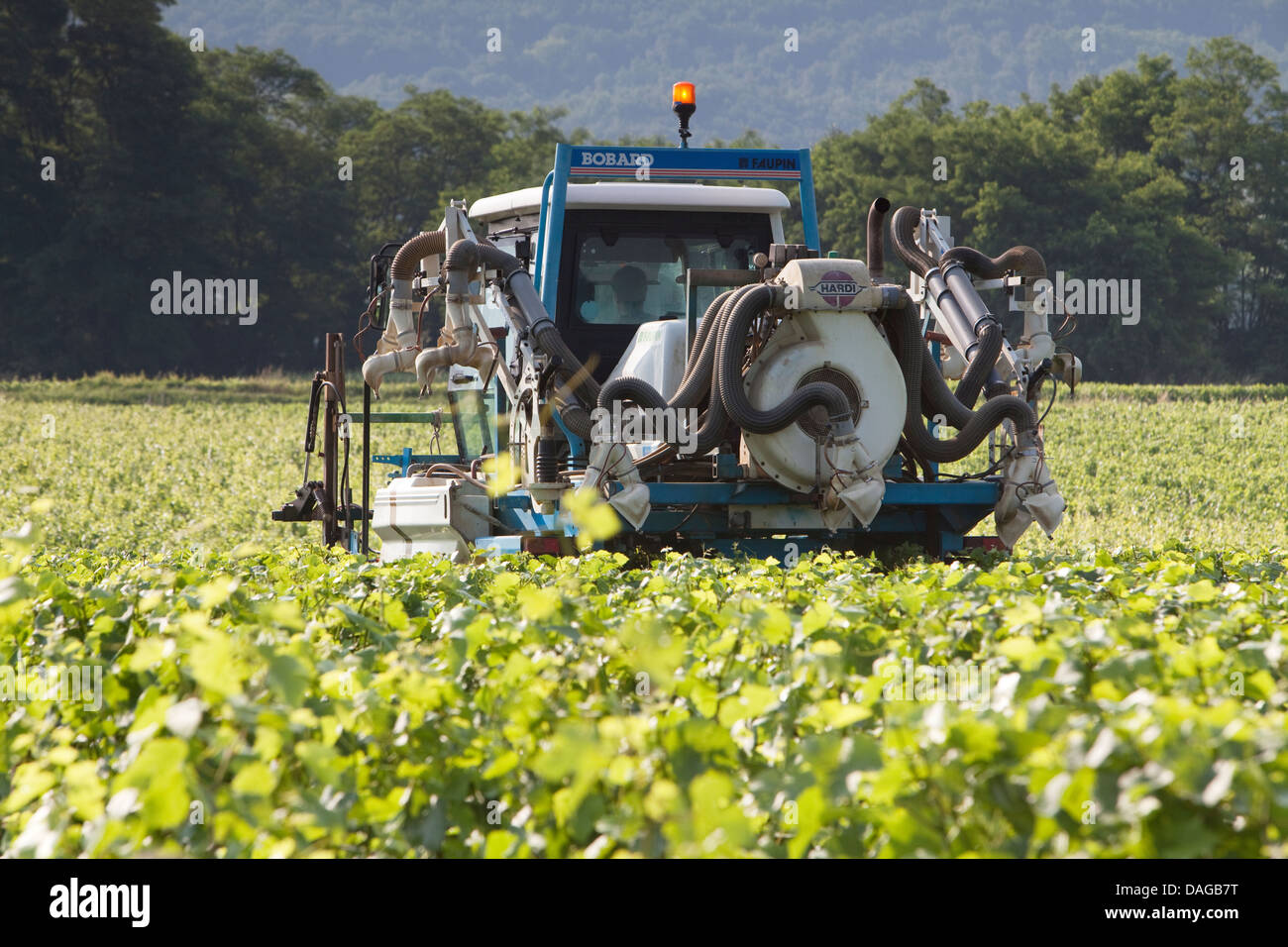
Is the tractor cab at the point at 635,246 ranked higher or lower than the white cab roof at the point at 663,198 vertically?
lower

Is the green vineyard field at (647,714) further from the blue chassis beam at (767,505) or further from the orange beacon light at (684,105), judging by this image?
the orange beacon light at (684,105)

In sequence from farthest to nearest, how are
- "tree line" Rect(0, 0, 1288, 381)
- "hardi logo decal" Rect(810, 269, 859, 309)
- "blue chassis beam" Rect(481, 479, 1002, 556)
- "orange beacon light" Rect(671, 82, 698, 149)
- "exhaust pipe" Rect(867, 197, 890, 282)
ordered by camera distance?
"tree line" Rect(0, 0, 1288, 381), "orange beacon light" Rect(671, 82, 698, 149), "exhaust pipe" Rect(867, 197, 890, 282), "blue chassis beam" Rect(481, 479, 1002, 556), "hardi logo decal" Rect(810, 269, 859, 309)

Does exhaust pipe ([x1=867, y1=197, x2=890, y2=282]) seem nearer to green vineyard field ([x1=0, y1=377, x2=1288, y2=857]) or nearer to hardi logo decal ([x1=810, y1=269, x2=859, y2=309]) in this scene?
hardi logo decal ([x1=810, y1=269, x2=859, y2=309])

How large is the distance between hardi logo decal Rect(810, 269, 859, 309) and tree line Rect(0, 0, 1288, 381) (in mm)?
41784

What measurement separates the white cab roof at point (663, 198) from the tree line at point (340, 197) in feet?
130

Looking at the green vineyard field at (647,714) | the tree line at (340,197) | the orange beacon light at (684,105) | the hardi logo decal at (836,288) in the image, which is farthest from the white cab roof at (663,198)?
the tree line at (340,197)

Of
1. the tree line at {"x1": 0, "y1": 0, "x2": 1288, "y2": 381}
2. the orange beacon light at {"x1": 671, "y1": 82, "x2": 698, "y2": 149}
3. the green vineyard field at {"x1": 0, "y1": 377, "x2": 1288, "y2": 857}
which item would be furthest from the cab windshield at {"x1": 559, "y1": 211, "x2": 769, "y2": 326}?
the tree line at {"x1": 0, "y1": 0, "x2": 1288, "y2": 381}

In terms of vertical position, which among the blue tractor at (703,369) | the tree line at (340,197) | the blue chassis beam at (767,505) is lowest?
the blue chassis beam at (767,505)

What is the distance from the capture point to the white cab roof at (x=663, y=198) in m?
8.89

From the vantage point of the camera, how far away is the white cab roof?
29.2 ft

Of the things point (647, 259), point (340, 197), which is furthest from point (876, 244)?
point (340, 197)

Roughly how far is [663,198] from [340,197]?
168 feet

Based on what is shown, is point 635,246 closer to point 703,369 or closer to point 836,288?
point 703,369

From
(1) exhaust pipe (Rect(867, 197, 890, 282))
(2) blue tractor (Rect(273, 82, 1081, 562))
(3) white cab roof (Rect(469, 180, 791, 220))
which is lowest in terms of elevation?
(2) blue tractor (Rect(273, 82, 1081, 562))
